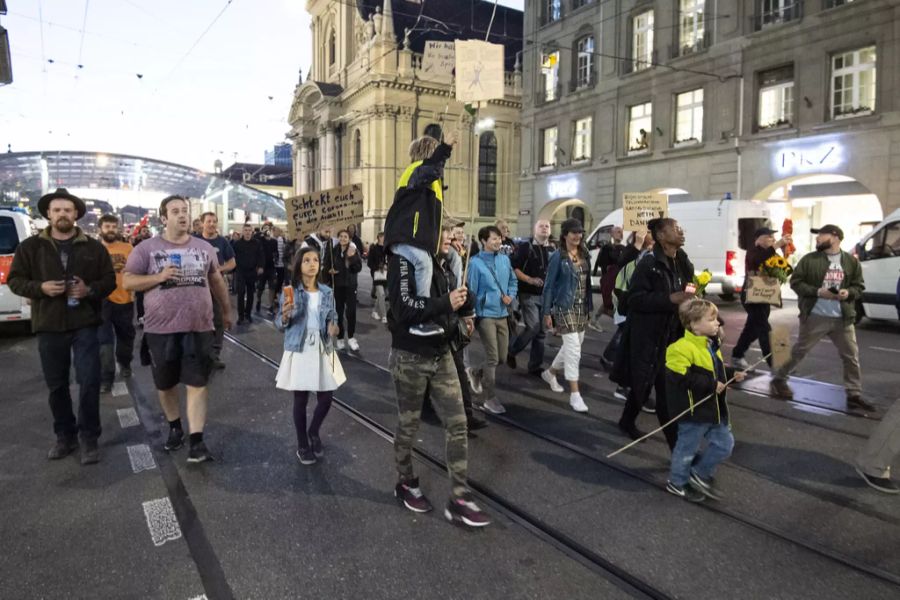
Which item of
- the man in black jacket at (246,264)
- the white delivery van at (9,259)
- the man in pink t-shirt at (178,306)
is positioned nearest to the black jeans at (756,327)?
the man in pink t-shirt at (178,306)

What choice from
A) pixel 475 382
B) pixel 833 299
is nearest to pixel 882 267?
pixel 833 299

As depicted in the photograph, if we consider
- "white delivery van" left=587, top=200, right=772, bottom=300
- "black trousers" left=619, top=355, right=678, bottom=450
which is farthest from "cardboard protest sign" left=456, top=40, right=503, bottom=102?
"white delivery van" left=587, top=200, right=772, bottom=300

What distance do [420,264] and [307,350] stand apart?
5.40ft

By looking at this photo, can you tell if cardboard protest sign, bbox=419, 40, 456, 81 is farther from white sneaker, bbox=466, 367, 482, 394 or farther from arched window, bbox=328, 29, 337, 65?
arched window, bbox=328, 29, 337, 65

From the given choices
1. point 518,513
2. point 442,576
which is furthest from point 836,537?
point 442,576

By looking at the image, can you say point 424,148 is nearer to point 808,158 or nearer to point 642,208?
point 642,208

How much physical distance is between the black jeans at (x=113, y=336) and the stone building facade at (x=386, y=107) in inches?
1391

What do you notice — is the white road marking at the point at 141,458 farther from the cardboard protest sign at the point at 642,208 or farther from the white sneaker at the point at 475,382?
the cardboard protest sign at the point at 642,208

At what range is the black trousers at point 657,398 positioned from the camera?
14.1 feet

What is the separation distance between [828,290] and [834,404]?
114 centimetres

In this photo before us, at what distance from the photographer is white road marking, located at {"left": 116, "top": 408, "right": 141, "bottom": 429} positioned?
5309 millimetres

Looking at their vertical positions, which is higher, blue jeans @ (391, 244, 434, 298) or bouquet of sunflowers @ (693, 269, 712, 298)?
blue jeans @ (391, 244, 434, 298)

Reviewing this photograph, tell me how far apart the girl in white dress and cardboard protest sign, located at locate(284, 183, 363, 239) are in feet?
16.4

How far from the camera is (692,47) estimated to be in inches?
860
